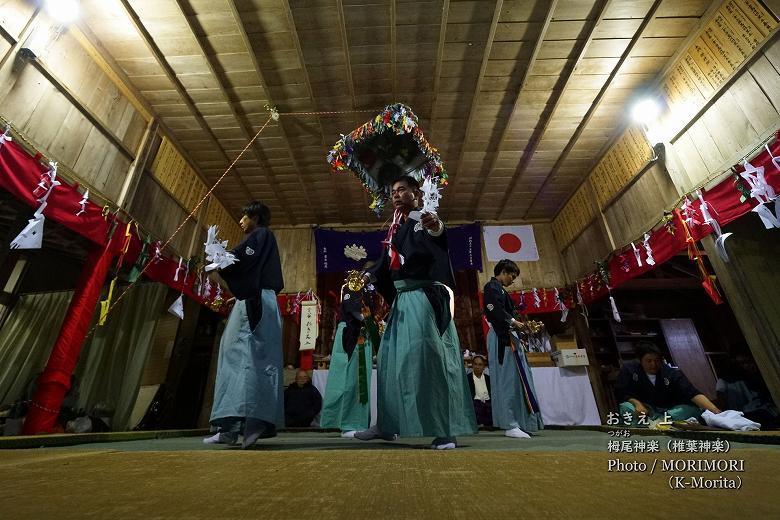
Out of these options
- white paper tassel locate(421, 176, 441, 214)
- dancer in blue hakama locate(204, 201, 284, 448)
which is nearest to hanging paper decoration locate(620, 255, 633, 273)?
white paper tassel locate(421, 176, 441, 214)

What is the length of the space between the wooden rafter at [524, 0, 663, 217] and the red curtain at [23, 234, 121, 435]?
7.59 meters

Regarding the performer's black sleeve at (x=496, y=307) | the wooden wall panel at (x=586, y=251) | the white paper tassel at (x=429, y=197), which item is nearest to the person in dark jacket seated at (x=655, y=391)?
the performer's black sleeve at (x=496, y=307)

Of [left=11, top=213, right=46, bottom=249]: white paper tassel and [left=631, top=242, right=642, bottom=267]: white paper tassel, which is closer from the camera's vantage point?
[left=11, top=213, right=46, bottom=249]: white paper tassel

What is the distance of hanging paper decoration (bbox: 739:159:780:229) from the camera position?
353 centimetres

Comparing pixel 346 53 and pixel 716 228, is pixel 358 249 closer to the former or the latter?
pixel 346 53

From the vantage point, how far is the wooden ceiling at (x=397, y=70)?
4.62 metres

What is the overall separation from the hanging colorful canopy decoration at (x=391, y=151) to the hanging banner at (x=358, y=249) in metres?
3.74

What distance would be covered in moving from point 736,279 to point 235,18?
23.4 ft

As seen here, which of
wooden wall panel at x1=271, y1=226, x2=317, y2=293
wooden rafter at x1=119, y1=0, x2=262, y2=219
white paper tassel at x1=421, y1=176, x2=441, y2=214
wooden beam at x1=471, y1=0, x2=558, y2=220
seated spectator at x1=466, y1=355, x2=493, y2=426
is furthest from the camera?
wooden wall panel at x1=271, y1=226, x2=317, y2=293

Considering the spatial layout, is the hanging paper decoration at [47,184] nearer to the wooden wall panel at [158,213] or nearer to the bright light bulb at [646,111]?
the wooden wall panel at [158,213]

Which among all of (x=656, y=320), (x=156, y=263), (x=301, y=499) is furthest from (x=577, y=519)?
(x=656, y=320)

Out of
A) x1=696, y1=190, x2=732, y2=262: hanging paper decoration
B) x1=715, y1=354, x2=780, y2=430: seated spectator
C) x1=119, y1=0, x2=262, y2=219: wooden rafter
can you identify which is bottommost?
x1=715, y1=354, x2=780, y2=430: seated spectator

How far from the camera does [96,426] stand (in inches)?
190

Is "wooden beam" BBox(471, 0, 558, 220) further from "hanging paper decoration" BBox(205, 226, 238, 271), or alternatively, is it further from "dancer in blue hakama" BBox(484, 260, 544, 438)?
"hanging paper decoration" BBox(205, 226, 238, 271)
